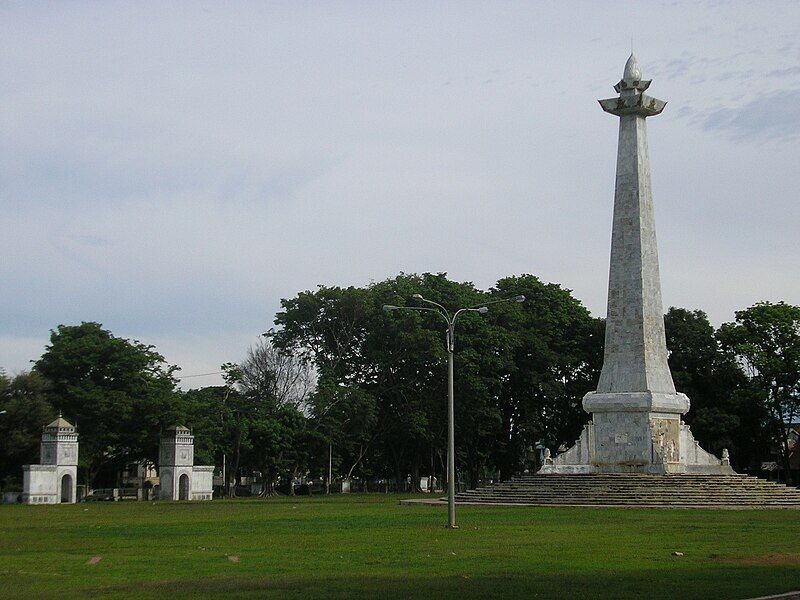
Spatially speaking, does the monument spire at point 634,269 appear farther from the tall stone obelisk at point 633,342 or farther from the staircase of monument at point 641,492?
the staircase of monument at point 641,492

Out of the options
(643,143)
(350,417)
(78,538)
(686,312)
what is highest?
(643,143)

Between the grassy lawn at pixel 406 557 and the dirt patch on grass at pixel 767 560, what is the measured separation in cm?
2

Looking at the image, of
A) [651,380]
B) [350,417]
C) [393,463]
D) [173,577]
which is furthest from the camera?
[393,463]

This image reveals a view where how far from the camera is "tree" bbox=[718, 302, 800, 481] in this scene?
59.0m

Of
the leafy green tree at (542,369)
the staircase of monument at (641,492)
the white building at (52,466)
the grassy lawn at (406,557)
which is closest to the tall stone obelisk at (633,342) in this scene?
the staircase of monument at (641,492)

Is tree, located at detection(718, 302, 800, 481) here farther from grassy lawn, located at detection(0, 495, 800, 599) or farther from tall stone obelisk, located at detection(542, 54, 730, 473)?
grassy lawn, located at detection(0, 495, 800, 599)

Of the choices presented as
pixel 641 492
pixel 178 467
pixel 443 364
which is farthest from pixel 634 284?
pixel 178 467

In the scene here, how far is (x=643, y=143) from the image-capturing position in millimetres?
45188

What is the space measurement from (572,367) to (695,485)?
79.0 feet

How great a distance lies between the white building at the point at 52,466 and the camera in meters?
51.3

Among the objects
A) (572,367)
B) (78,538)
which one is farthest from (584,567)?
(572,367)

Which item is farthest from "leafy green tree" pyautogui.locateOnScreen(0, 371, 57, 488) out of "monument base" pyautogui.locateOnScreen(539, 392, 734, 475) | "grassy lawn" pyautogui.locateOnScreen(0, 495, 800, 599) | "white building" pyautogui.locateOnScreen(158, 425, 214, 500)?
"monument base" pyautogui.locateOnScreen(539, 392, 734, 475)

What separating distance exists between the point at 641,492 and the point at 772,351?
24.0 metres

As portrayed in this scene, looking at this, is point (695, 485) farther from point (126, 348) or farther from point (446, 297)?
point (126, 348)
